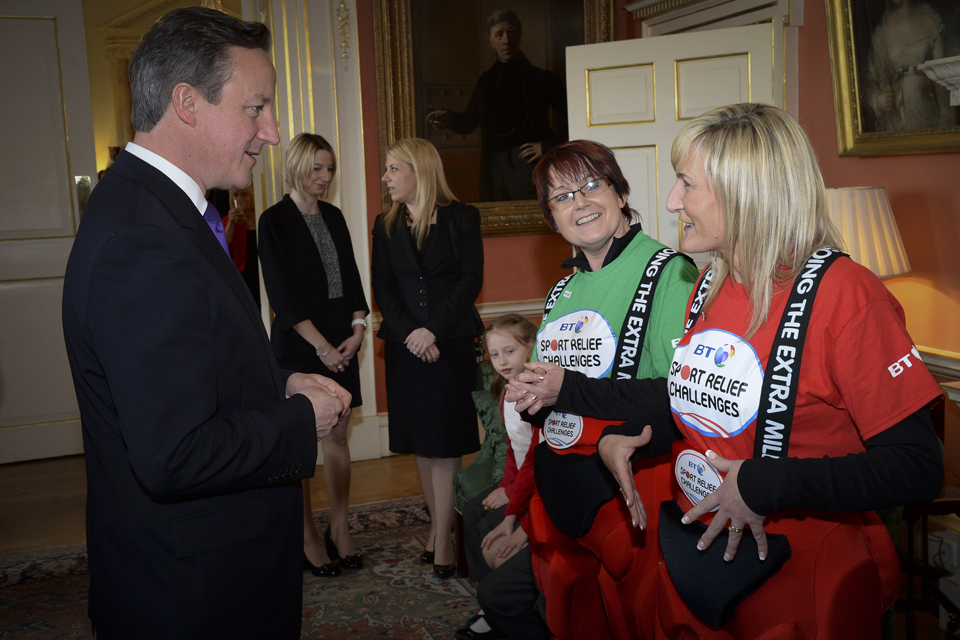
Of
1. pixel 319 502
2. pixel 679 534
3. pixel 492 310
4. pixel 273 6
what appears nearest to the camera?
pixel 679 534

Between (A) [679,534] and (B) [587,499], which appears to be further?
(B) [587,499]

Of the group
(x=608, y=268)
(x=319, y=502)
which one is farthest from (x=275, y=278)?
(x=608, y=268)

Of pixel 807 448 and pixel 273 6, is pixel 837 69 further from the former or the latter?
pixel 273 6

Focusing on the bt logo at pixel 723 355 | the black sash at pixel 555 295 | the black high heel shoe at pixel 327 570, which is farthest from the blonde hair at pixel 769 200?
the black high heel shoe at pixel 327 570

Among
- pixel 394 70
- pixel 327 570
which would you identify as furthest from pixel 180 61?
pixel 394 70

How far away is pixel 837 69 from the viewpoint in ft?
11.2

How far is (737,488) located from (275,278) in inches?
95.6


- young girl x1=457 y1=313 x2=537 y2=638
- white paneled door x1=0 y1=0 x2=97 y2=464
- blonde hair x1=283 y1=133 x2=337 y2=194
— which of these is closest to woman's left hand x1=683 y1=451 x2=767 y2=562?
young girl x1=457 y1=313 x2=537 y2=638

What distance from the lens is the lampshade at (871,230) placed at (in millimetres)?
2949

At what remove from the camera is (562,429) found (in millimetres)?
1814

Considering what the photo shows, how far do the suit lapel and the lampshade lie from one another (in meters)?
2.46

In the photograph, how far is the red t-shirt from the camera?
113 cm

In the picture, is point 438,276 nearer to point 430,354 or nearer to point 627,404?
point 430,354

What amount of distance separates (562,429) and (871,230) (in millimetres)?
1852
